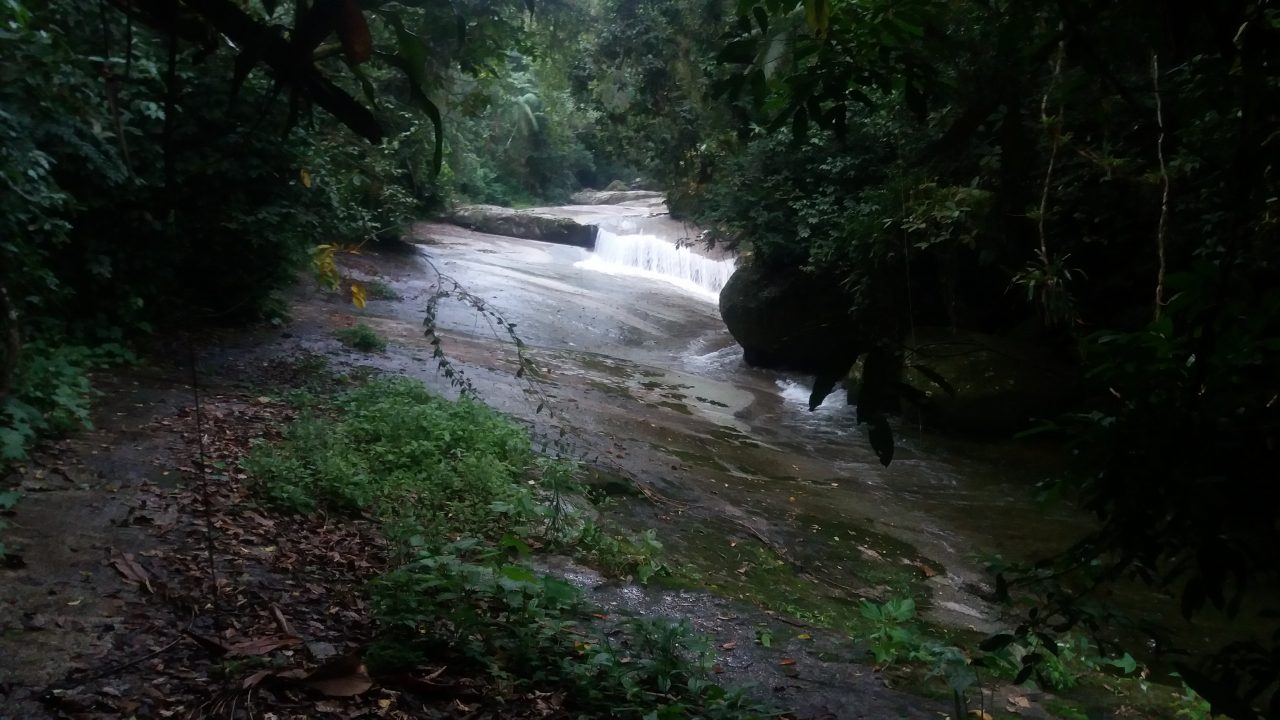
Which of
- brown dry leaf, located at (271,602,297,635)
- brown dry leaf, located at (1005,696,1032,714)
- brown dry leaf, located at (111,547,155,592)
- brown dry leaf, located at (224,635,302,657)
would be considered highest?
brown dry leaf, located at (224,635,302,657)

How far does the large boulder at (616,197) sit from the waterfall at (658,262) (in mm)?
7399

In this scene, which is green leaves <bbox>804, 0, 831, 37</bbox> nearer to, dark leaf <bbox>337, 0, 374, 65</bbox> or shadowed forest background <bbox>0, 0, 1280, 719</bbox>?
shadowed forest background <bbox>0, 0, 1280, 719</bbox>

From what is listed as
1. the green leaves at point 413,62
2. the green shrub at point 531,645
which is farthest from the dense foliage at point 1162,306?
the green shrub at point 531,645

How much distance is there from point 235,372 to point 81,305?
1.31 m

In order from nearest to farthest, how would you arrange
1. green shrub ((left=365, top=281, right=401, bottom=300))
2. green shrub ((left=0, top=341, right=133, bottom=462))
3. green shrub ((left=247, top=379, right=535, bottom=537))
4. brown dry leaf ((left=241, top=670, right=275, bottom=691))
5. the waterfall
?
brown dry leaf ((left=241, top=670, right=275, bottom=691)) < green shrub ((left=0, top=341, right=133, bottom=462)) < green shrub ((left=247, top=379, right=535, bottom=537)) < green shrub ((left=365, top=281, right=401, bottom=300)) < the waterfall

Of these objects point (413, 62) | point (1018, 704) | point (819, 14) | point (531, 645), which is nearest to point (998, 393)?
point (1018, 704)

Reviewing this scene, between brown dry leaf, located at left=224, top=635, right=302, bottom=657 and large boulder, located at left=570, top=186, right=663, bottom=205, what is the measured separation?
100 ft

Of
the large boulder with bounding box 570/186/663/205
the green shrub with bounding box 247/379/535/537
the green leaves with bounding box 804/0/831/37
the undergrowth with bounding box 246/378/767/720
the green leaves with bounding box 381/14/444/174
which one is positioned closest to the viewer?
the green leaves with bounding box 381/14/444/174

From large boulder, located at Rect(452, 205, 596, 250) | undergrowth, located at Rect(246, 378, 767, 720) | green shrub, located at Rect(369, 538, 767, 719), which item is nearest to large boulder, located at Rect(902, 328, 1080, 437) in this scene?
undergrowth, located at Rect(246, 378, 767, 720)

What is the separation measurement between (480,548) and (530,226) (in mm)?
23685

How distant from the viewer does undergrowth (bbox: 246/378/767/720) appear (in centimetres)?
325

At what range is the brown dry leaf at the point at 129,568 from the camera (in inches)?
Result: 146

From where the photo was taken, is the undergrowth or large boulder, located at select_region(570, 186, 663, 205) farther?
large boulder, located at select_region(570, 186, 663, 205)

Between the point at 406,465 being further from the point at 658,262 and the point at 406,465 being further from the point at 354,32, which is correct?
the point at 658,262
